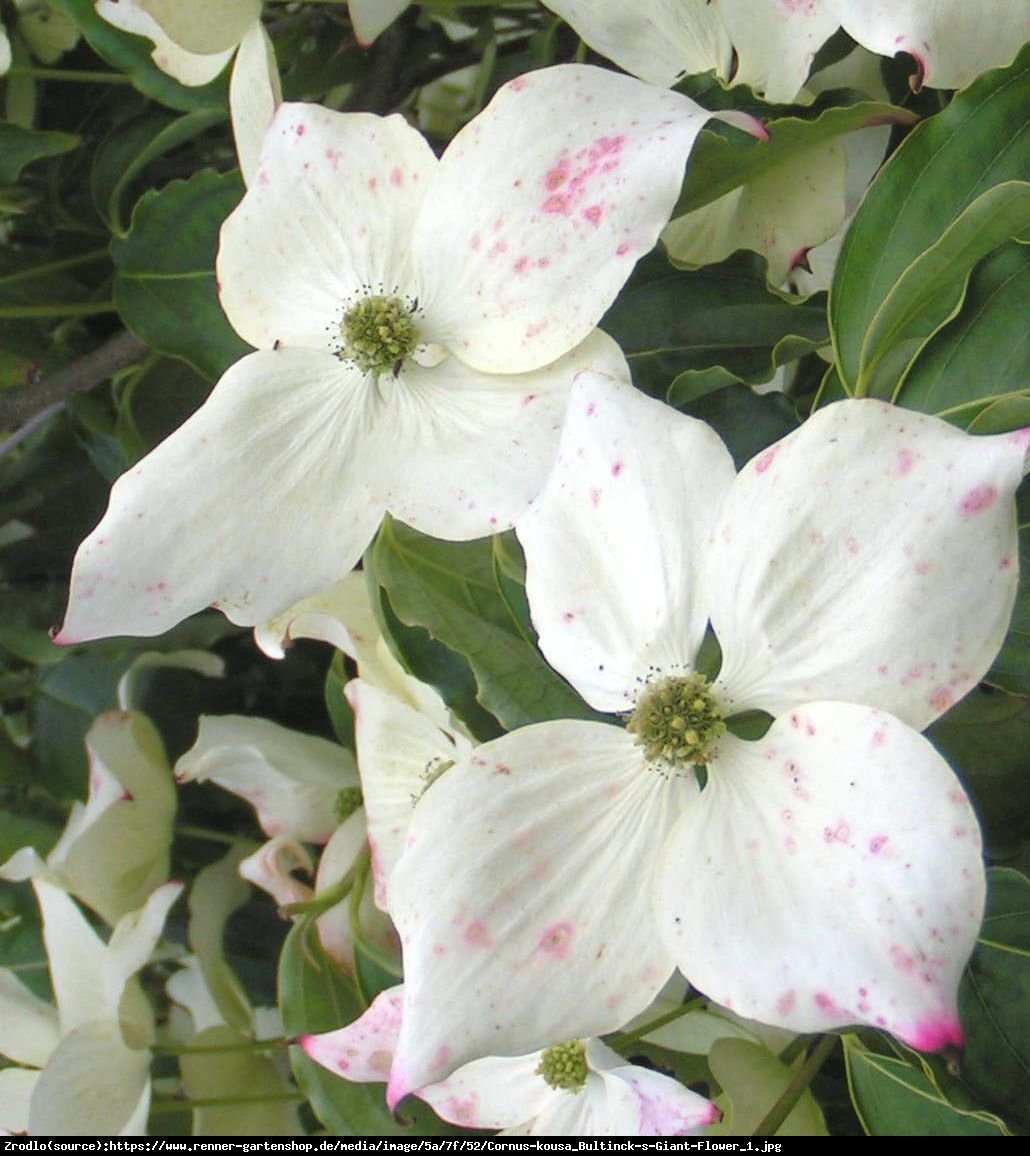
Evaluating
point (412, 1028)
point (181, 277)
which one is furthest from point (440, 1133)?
point (181, 277)

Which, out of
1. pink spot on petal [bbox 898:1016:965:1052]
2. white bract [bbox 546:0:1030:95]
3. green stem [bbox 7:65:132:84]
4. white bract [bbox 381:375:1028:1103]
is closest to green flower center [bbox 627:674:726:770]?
white bract [bbox 381:375:1028:1103]

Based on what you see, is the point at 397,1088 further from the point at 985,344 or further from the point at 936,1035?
the point at 985,344

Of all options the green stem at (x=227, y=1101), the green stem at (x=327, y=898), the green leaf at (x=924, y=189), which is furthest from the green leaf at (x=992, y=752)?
the green stem at (x=227, y=1101)

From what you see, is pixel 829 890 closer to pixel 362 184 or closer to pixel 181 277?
pixel 362 184

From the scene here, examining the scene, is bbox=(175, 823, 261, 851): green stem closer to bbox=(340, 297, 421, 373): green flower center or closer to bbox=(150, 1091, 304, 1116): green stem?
bbox=(150, 1091, 304, 1116): green stem

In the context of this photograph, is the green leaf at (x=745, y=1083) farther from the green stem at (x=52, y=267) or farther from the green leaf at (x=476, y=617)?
the green stem at (x=52, y=267)
